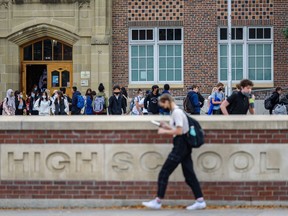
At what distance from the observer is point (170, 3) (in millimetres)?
27141

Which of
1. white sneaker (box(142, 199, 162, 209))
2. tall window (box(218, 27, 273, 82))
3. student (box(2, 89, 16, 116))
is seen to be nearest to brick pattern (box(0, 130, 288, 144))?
white sneaker (box(142, 199, 162, 209))

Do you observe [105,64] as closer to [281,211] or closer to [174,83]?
[174,83]

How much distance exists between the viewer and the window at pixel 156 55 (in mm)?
27156

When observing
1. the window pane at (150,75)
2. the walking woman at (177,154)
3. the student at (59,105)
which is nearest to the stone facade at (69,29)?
the window pane at (150,75)

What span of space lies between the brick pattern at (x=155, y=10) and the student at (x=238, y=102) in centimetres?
1604

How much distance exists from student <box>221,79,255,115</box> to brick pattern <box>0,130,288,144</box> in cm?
156

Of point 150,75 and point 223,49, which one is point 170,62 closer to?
point 150,75

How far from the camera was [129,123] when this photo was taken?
9.75 metres

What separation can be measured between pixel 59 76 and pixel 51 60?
787 mm

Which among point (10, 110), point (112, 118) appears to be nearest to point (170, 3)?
point (10, 110)

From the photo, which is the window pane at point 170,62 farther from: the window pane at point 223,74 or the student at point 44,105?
the student at point 44,105

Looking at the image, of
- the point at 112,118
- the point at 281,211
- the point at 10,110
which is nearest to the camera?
the point at 281,211

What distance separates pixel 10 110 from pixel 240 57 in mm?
10187

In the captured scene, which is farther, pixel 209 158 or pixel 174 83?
pixel 174 83
